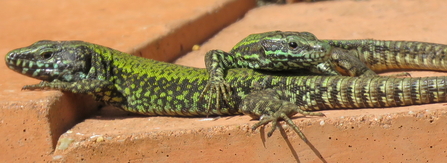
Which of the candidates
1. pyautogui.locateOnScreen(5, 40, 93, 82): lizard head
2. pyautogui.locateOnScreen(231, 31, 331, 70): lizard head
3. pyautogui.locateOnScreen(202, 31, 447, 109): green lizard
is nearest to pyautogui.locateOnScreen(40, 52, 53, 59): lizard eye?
pyautogui.locateOnScreen(5, 40, 93, 82): lizard head

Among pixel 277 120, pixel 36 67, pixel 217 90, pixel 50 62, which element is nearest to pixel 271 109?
pixel 277 120

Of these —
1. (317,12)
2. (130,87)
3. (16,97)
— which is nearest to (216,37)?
(317,12)

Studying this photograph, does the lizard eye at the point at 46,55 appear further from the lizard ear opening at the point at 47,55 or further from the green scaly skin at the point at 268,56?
the green scaly skin at the point at 268,56

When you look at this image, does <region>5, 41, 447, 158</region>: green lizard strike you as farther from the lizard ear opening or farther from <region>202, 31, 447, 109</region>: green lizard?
<region>202, 31, 447, 109</region>: green lizard

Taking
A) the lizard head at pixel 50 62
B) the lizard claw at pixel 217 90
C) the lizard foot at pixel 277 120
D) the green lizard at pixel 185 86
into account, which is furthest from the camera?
the lizard head at pixel 50 62

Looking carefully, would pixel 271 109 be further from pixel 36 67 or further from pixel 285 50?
pixel 36 67

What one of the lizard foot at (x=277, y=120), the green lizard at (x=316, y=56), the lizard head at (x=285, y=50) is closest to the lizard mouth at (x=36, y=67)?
the green lizard at (x=316, y=56)
